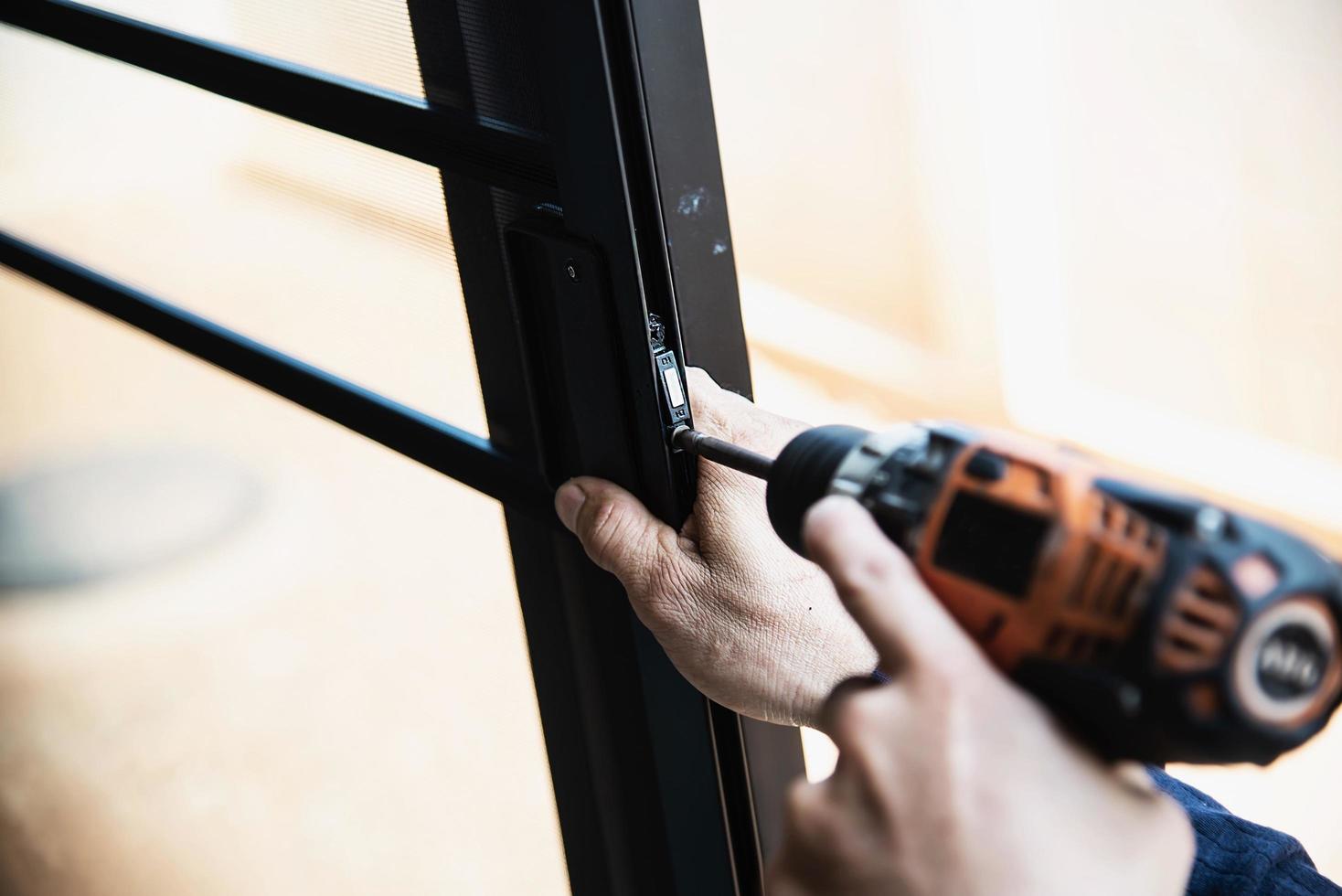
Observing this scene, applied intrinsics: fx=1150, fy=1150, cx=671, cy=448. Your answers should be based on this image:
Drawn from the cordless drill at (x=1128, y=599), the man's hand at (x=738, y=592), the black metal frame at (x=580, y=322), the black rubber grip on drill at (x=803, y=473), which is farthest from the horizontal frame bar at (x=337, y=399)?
the cordless drill at (x=1128, y=599)

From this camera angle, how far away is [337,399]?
82 cm

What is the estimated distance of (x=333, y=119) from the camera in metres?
0.71

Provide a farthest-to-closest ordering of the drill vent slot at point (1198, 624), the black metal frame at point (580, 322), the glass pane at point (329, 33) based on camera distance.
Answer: the glass pane at point (329, 33) < the black metal frame at point (580, 322) < the drill vent slot at point (1198, 624)

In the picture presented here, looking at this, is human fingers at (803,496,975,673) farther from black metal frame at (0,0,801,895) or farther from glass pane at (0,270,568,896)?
glass pane at (0,270,568,896)

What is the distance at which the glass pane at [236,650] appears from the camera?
3.48 ft

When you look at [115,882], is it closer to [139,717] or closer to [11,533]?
[139,717]

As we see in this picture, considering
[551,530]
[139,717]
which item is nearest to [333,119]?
[551,530]

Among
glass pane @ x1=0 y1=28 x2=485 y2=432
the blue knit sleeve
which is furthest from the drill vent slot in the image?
glass pane @ x1=0 y1=28 x2=485 y2=432

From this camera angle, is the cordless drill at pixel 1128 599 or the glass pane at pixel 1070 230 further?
the glass pane at pixel 1070 230

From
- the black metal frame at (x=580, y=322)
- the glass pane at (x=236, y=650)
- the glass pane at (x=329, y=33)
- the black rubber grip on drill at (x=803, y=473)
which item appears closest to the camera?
the black rubber grip on drill at (x=803, y=473)

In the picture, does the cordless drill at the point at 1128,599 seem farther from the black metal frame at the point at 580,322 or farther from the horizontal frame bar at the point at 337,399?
the horizontal frame bar at the point at 337,399

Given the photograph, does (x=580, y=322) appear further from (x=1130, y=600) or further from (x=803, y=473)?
(x=1130, y=600)

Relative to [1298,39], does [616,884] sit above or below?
below

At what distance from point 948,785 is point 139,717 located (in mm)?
1399
